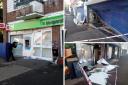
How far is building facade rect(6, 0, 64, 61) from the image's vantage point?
1213mm

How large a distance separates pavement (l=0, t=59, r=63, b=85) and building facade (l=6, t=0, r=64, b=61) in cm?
7

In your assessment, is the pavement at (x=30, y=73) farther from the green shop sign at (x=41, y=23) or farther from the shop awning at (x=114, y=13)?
the shop awning at (x=114, y=13)

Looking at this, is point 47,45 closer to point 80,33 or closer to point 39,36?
point 39,36

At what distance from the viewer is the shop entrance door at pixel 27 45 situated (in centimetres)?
144

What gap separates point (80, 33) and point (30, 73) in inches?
23.3

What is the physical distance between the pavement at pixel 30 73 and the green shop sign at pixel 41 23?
0.26 metres

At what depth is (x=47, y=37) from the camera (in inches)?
51.3

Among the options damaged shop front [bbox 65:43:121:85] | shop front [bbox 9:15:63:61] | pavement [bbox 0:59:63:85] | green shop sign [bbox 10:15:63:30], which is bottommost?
pavement [bbox 0:59:63:85]

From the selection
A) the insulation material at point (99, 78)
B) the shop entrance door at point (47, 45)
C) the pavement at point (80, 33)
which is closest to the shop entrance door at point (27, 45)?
the shop entrance door at point (47, 45)

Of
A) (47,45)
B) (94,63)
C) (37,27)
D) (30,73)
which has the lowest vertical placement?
(30,73)

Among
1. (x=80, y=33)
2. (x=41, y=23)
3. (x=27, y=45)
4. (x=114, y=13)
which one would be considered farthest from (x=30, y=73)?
(x=114, y=13)

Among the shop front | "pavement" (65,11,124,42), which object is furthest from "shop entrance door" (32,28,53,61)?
"pavement" (65,11,124,42)

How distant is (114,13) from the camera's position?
976mm

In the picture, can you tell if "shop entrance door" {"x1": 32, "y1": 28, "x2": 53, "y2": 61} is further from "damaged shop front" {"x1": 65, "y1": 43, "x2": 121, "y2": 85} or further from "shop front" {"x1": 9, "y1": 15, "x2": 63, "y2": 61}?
"damaged shop front" {"x1": 65, "y1": 43, "x2": 121, "y2": 85}
